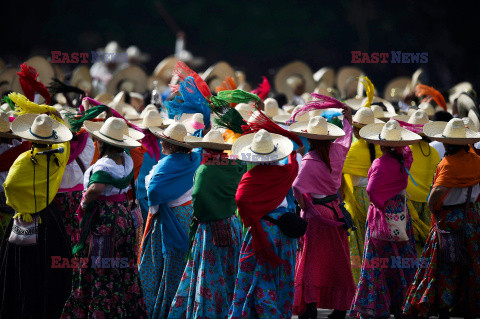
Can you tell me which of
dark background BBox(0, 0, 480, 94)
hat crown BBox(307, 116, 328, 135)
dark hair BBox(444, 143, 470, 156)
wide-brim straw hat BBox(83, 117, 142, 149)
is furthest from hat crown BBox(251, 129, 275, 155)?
dark background BBox(0, 0, 480, 94)

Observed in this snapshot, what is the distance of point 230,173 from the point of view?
819cm

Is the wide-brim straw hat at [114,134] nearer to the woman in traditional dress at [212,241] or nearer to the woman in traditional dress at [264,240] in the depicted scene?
the woman in traditional dress at [212,241]

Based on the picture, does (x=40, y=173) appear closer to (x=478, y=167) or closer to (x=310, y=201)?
(x=310, y=201)

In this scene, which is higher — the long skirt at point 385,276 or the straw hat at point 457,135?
the straw hat at point 457,135

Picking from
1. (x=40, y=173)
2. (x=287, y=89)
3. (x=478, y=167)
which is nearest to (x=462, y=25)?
(x=287, y=89)

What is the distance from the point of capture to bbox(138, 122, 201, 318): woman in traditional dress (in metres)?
8.55

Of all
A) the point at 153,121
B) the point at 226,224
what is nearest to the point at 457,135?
the point at 226,224

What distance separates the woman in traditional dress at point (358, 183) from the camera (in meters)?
9.73

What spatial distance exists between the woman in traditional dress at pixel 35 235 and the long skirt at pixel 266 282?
5.64 feet

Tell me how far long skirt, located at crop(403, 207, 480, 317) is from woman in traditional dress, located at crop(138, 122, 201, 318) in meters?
2.29

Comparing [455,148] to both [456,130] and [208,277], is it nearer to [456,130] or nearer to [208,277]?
[456,130]

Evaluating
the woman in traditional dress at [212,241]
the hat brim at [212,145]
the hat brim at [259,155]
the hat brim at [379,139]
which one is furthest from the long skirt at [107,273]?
the hat brim at [379,139]

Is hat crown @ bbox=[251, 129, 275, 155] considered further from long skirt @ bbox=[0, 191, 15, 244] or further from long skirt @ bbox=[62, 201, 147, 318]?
long skirt @ bbox=[0, 191, 15, 244]

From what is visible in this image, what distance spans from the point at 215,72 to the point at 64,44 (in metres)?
12.2
